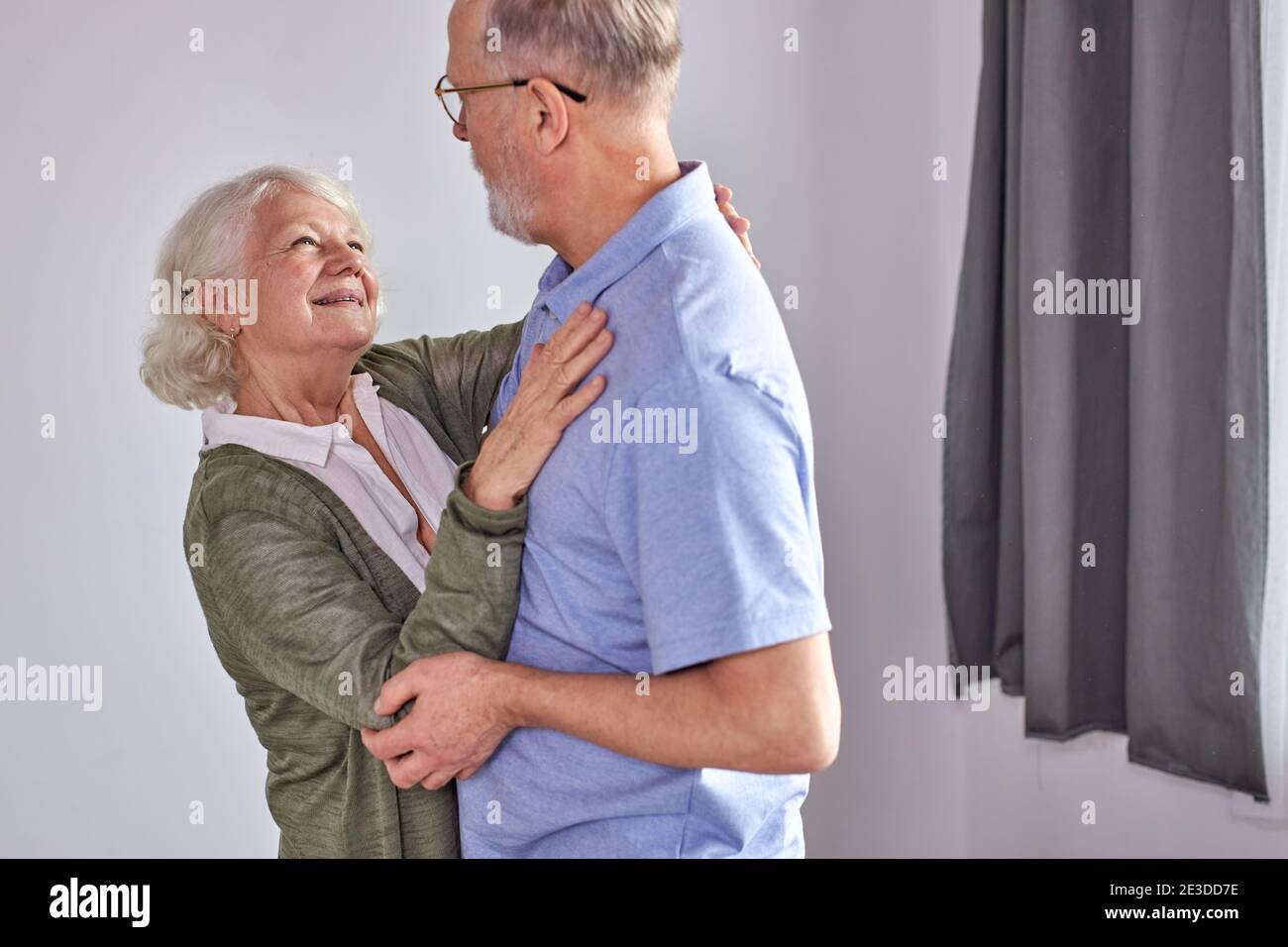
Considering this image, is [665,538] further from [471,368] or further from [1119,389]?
[1119,389]

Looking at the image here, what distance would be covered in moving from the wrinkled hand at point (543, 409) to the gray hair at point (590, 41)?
22cm

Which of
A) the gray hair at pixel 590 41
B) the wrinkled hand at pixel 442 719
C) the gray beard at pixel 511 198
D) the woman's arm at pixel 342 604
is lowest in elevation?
the wrinkled hand at pixel 442 719

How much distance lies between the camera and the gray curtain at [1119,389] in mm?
1877

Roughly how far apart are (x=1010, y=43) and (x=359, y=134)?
A: 48.3 inches

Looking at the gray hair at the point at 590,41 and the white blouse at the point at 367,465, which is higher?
the gray hair at the point at 590,41

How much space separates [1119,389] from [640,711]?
53.0 inches

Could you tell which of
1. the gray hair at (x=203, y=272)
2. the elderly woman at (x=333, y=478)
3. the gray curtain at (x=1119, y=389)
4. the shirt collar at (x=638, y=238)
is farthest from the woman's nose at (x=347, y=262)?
the gray curtain at (x=1119, y=389)

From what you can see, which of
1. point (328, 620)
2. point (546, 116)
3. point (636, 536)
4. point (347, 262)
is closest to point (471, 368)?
point (347, 262)

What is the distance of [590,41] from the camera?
3.92 ft

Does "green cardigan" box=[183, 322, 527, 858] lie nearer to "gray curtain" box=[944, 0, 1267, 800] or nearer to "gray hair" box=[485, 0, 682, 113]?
"gray hair" box=[485, 0, 682, 113]

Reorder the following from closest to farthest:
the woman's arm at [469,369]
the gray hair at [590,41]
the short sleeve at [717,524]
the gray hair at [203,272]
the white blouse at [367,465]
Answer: the short sleeve at [717,524]
the gray hair at [590,41]
the white blouse at [367,465]
the gray hair at [203,272]
the woman's arm at [469,369]

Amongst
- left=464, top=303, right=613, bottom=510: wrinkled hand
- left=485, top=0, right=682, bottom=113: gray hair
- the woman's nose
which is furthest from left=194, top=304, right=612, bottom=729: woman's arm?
the woman's nose

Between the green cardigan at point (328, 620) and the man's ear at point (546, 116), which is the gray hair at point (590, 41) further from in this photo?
the green cardigan at point (328, 620)

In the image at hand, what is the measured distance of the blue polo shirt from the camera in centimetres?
107
